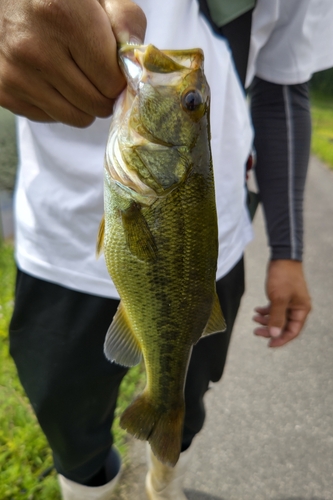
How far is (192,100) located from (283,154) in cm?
95

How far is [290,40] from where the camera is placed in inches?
66.1

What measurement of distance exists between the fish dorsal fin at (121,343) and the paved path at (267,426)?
1349 millimetres

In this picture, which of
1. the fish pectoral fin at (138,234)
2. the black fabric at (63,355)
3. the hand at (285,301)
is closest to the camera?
the fish pectoral fin at (138,234)

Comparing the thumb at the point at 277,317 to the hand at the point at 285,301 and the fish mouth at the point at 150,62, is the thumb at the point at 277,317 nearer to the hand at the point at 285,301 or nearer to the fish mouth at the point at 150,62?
the hand at the point at 285,301

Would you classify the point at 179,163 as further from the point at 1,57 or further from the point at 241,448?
the point at 241,448

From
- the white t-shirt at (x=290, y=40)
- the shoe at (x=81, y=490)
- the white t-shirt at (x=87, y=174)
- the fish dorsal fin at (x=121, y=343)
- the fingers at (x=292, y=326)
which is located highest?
the white t-shirt at (x=290, y=40)

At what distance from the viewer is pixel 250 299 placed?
4.08 metres

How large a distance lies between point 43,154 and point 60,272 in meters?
0.38

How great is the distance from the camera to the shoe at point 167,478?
2.00 m

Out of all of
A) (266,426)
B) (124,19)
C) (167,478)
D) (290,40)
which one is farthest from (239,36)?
(266,426)

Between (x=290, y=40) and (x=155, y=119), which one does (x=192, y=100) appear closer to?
(x=155, y=119)

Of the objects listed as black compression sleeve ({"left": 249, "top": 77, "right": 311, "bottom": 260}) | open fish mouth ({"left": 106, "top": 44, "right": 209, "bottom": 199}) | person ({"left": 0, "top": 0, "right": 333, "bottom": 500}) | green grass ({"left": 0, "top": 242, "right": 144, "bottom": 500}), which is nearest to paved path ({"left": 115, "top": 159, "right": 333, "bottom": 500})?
green grass ({"left": 0, "top": 242, "right": 144, "bottom": 500})

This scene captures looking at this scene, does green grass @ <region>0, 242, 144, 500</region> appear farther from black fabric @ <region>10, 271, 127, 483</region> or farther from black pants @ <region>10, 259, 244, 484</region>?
black fabric @ <region>10, 271, 127, 483</region>

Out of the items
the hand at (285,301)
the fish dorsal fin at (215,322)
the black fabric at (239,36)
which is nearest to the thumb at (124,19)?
the black fabric at (239,36)
